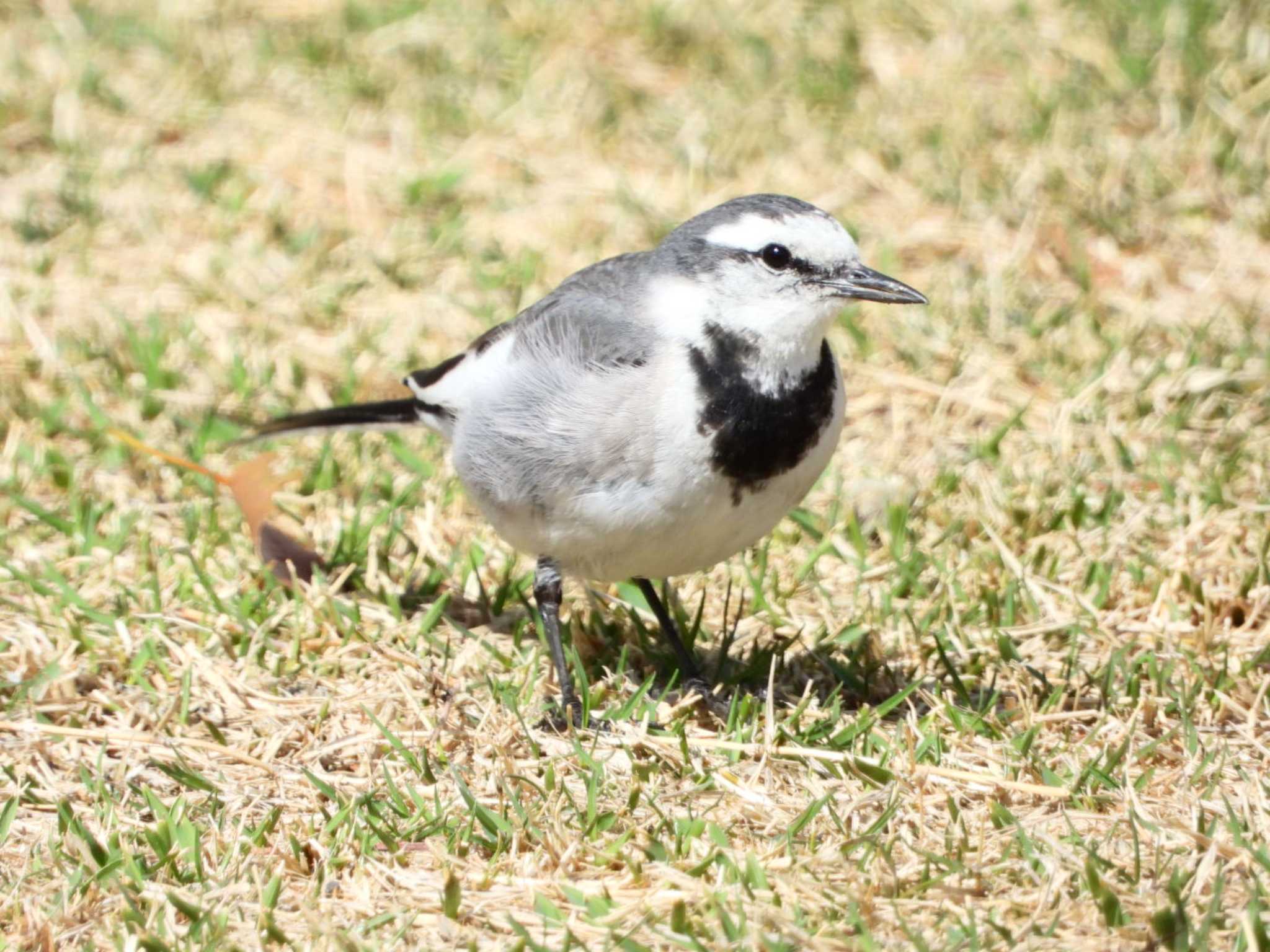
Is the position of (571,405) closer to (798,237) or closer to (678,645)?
(798,237)

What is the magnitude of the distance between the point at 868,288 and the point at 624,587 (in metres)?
1.43

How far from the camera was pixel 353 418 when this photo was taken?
5156mm

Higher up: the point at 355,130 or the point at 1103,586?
the point at 355,130

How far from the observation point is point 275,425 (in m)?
5.34

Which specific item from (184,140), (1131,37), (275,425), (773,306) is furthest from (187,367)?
(1131,37)

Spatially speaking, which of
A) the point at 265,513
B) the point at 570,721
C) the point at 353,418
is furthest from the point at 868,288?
the point at 265,513

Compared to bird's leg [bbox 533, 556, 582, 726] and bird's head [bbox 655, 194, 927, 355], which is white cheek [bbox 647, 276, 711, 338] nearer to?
bird's head [bbox 655, 194, 927, 355]

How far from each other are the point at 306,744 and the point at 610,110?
14.1 ft

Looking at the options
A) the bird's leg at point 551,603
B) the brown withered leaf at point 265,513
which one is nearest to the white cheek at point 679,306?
the bird's leg at point 551,603

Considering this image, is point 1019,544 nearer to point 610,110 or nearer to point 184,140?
point 610,110

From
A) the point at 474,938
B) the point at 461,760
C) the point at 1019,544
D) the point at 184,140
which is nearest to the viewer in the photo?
the point at 474,938

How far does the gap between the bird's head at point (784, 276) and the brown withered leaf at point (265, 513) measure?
61.5 inches

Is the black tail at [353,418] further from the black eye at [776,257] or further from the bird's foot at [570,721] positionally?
the black eye at [776,257]

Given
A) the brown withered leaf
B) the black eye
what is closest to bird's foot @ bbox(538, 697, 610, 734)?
the brown withered leaf
